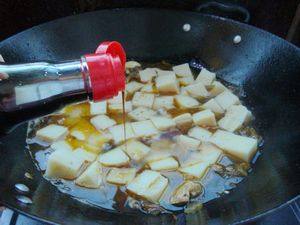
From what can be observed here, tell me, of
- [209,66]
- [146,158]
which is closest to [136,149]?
[146,158]

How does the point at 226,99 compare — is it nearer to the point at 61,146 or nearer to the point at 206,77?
the point at 206,77

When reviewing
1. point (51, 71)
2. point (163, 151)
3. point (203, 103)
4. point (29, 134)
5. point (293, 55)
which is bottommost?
point (29, 134)

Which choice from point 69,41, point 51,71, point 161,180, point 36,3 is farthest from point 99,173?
point 36,3

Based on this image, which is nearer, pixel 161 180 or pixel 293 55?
pixel 161 180

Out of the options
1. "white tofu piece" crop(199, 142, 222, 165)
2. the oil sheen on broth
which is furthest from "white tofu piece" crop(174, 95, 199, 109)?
"white tofu piece" crop(199, 142, 222, 165)

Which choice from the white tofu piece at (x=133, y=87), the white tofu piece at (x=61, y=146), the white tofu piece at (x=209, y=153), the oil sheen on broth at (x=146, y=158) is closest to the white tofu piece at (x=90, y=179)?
the oil sheen on broth at (x=146, y=158)

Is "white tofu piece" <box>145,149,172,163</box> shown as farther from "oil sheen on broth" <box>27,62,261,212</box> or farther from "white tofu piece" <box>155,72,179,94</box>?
"white tofu piece" <box>155,72,179,94</box>

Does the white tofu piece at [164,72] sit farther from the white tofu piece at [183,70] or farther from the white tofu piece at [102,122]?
the white tofu piece at [102,122]

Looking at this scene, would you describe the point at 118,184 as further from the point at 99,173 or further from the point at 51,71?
the point at 51,71
